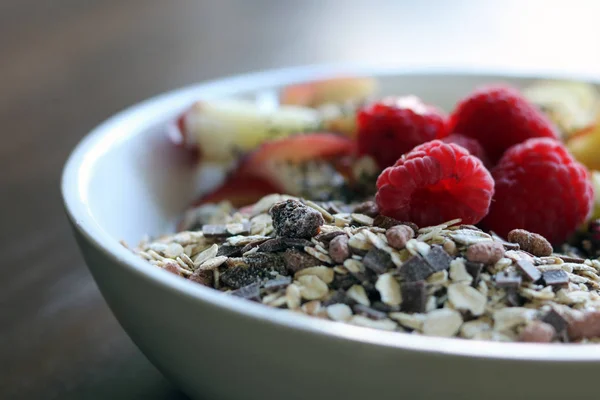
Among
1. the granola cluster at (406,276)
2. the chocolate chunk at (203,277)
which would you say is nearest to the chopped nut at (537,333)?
the granola cluster at (406,276)

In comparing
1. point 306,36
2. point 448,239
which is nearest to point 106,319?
point 448,239

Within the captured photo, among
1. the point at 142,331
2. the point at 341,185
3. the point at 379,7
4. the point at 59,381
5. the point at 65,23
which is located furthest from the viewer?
the point at 379,7

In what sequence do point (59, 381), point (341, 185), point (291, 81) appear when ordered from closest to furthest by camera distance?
point (59, 381), point (341, 185), point (291, 81)

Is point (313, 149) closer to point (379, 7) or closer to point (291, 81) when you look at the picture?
point (291, 81)

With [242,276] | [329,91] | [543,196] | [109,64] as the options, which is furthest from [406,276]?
[109,64]

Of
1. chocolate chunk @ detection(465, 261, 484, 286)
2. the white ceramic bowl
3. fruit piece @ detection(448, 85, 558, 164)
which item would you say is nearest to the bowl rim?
the white ceramic bowl

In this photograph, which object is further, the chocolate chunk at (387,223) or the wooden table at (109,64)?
the wooden table at (109,64)

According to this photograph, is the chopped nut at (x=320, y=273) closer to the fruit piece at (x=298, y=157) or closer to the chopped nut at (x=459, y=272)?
the chopped nut at (x=459, y=272)
